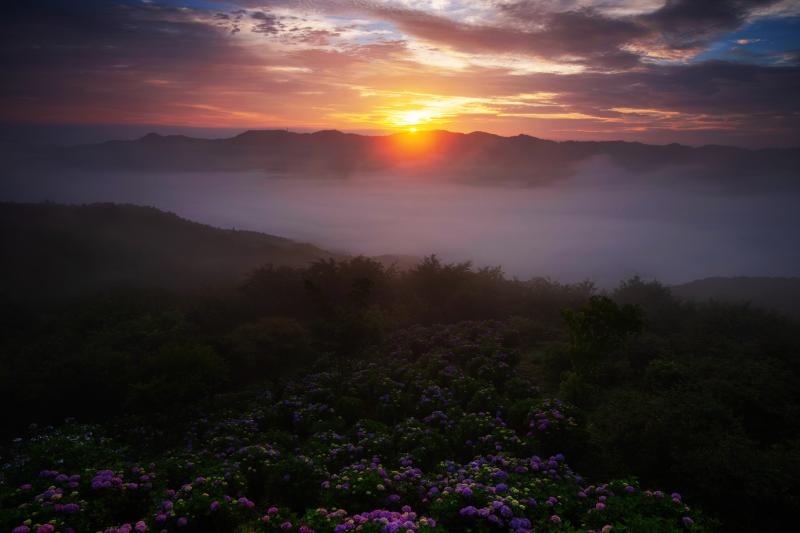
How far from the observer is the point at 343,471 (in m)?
7.84

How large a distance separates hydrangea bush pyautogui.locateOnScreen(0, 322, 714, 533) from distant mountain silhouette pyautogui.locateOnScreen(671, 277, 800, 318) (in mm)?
50825

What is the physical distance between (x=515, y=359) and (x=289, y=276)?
1612 centimetres

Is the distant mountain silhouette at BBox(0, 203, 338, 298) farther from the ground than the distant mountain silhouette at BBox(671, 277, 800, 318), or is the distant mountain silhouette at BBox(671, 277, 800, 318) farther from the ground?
the distant mountain silhouette at BBox(0, 203, 338, 298)

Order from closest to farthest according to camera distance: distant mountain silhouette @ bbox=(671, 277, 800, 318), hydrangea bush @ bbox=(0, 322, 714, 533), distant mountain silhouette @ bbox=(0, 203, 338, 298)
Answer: hydrangea bush @ bbox=(0, 322, 714, 533)
distant mountain silhouette @ bbox=(0, 203, 338, 298)
distant mountain silhouette @ bbox=(671, 277, 800, 318)

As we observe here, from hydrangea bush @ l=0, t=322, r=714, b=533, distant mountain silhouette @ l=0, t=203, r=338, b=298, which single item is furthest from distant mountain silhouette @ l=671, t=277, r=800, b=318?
hydrangea bush @ l=0, t=322, r=714, b=533

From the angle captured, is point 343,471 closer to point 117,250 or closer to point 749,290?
point 117,250

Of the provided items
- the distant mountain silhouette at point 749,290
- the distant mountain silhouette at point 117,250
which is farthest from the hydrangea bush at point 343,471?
the distant mountain silhouette at point 749,290

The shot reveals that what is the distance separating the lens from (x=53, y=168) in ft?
568

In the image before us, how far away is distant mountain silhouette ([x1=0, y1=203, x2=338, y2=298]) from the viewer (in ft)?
141

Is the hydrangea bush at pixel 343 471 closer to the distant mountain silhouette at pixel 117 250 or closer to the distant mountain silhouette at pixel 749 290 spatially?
the distant mountain silhouette at pixel 117 250

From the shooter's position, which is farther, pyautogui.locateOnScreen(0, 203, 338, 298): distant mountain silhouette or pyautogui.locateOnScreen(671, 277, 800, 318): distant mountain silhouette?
pyautogui.locateOnScreen(671, 277, 800, 318): distant mountain silhouette

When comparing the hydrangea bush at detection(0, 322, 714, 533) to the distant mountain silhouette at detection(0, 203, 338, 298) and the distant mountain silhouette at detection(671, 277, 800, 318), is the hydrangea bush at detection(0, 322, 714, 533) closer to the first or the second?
the distant mountain silhouette at detection(0, 203, 338, 298)

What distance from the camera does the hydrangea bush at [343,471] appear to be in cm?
630

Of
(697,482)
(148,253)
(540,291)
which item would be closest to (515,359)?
(697,482)
